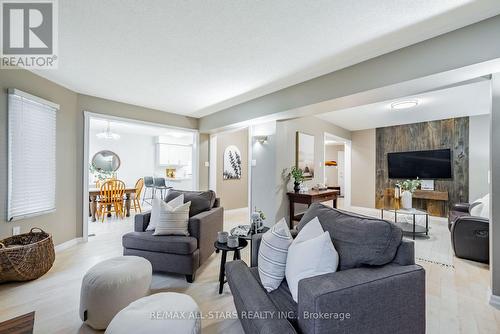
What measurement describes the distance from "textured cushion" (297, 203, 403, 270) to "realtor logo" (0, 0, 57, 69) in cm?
268

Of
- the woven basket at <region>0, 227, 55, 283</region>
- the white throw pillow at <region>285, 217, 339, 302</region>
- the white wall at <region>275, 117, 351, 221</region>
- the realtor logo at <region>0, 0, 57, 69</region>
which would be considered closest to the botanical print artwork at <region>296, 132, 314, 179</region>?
the white wall at <region>275, 117, 351, 221</region>

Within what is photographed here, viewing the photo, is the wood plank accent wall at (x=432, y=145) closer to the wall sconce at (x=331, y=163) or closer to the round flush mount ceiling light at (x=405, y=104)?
Result: the round flush mount ceiling light at (x=405, y=104)

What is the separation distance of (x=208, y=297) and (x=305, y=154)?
3.58m

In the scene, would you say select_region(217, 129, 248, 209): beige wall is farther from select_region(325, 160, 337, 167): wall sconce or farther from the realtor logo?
select_region(325, 160, 337, 167): wall sconce

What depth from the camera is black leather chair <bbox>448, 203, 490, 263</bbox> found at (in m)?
2.84

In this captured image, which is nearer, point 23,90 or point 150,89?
point 23,90

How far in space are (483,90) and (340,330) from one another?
448 centimetres

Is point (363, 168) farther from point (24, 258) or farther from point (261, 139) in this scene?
point (24, 258)

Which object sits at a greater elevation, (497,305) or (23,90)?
(23,90)

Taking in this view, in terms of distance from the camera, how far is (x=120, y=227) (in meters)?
4.52

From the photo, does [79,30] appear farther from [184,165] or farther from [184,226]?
[184,165]

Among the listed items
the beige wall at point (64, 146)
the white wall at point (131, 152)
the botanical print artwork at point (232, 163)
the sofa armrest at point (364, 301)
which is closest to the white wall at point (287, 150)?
the botanical print artwork at point (232, 163)

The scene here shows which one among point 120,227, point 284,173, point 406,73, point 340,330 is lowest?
point 120,227

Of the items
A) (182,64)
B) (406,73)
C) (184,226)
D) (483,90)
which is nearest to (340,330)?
(184,226)
